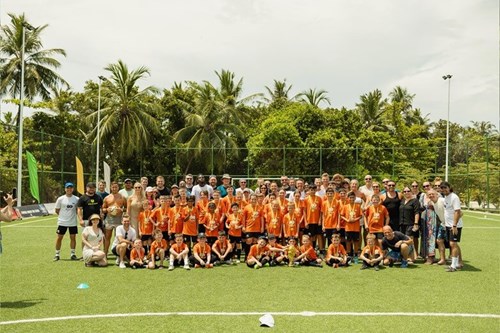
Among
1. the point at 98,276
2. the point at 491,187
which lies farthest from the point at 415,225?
the point at 491,187

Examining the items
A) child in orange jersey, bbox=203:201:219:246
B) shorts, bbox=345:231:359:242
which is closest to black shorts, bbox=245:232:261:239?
child in orange jersey, bbox=203:201:219:246

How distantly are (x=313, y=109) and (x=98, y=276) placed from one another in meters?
26.6

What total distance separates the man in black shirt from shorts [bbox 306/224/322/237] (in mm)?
1494

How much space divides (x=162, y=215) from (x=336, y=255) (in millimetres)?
3855

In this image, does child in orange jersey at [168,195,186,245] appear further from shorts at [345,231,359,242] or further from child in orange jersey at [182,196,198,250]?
shorts at [345,231,359,242]

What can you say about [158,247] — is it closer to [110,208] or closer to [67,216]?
[110,208]

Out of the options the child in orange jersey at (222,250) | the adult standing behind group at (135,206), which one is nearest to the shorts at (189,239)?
the child in orange jersey at (222,250)

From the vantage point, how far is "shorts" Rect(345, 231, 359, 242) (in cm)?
1038

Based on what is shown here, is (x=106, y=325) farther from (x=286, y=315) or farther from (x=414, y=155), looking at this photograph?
(x=414, y=155)

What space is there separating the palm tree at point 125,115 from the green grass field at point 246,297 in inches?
969

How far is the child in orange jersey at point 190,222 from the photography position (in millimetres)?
10492

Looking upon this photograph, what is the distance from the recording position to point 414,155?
3419 cm

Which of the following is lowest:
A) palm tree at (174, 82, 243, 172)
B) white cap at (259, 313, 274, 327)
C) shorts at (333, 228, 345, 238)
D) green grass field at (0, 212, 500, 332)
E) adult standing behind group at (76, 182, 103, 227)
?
green grass field at (0, 212, 500, 332)

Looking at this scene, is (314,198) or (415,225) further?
(314,198)
